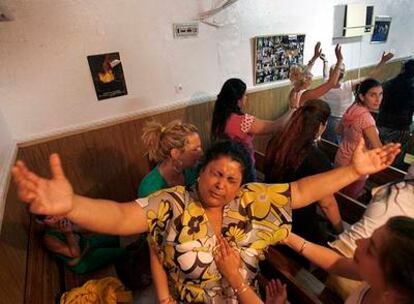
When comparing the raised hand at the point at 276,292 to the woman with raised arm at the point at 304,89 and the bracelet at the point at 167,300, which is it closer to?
the bracelet at the point at 167,300

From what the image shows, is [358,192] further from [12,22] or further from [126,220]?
[12,22]

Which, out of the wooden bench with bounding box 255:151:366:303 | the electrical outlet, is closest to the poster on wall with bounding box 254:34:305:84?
the electrical outlet

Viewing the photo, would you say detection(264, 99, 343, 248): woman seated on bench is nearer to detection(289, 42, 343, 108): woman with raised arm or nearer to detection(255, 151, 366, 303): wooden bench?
detection(255, 151, 366, 303): wooden bench

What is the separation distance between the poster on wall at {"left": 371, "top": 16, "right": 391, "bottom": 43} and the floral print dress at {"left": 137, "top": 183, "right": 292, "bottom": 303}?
4180 millimetres

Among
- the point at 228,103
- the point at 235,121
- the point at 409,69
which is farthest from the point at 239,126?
the point at 409,69

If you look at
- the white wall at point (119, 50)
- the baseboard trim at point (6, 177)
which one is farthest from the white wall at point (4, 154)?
the white wall at point (119, 50)

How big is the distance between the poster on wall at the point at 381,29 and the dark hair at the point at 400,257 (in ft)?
14.4

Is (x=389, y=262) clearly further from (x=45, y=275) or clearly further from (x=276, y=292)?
(x=45, y=275)

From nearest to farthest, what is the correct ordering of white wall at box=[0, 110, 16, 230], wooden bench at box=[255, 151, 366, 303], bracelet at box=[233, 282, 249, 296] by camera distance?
1. bracelet at box=[233, 282, 249, 296]
2. wooden bench at box=[255, 151, 366, 303]
3. white wall at box=[0, 110, 16, 230]

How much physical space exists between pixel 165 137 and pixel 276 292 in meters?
1.01

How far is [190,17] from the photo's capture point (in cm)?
234

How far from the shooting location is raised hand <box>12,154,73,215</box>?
0.65 meters

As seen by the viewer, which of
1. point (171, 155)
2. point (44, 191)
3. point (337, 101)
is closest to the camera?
point (44, 191)

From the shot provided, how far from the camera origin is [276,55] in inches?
118
